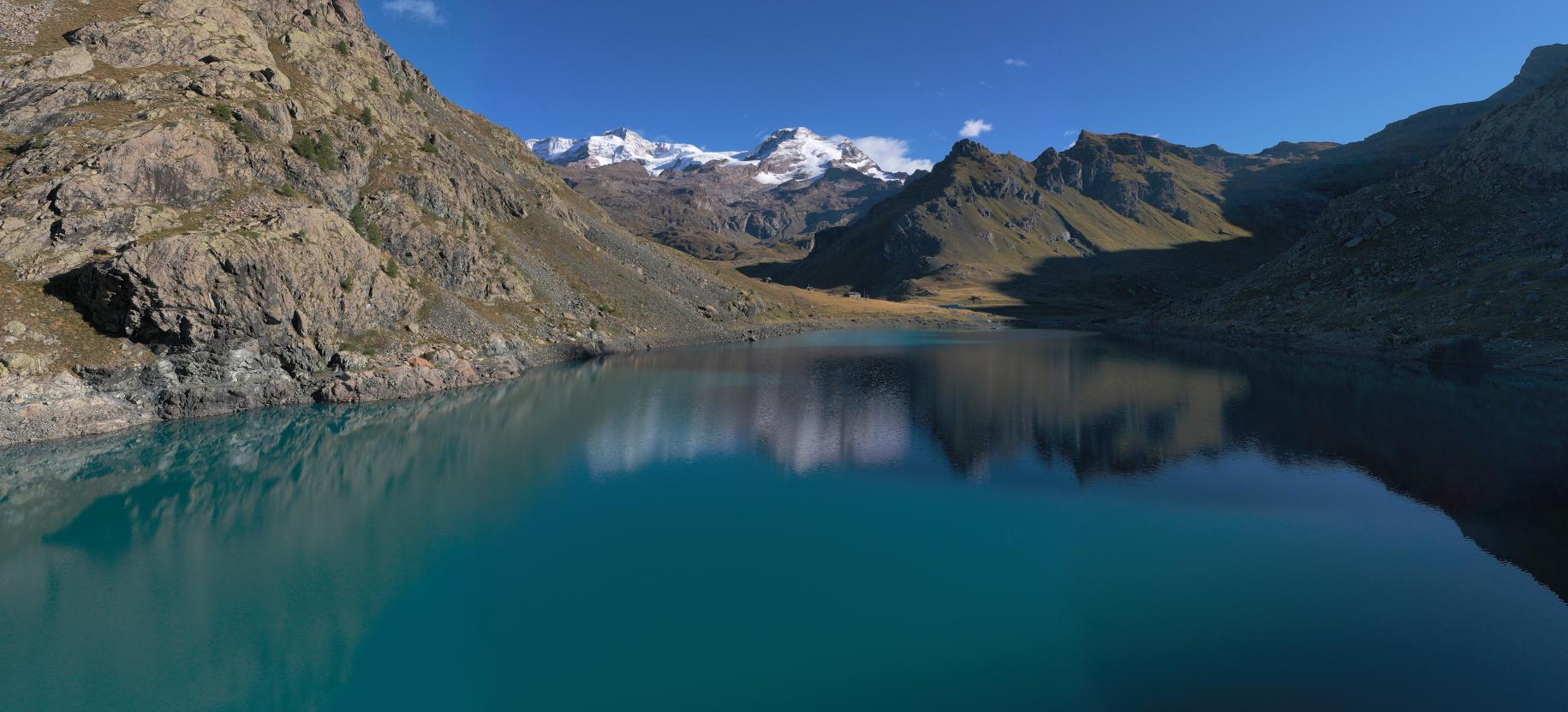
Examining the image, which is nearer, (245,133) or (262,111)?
(245,133)

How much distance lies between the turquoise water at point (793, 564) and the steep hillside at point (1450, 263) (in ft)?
95.2

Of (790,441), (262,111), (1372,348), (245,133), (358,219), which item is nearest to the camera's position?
(790,441)

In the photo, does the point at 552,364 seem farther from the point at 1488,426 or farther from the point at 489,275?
the point at 1488,426

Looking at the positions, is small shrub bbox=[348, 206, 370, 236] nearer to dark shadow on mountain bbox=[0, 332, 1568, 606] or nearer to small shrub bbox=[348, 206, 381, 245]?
small shrub bbox=[348, 206, 381, 245]

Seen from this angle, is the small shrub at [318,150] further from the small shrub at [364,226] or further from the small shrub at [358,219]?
the small shrub at [364,226]

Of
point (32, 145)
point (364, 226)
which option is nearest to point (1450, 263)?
point (364, 226)

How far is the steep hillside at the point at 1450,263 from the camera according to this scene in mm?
66062

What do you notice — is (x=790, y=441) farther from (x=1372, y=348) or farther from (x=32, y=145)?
(x=1372, y=348)

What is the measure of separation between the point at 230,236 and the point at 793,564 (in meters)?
47.8

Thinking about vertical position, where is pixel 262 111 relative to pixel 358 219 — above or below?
above

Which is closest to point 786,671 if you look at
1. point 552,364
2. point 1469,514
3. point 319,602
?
point 319,602

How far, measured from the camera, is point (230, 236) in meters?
44.3

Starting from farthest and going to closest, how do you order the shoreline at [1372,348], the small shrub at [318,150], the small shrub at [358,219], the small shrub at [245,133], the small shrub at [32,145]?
the small shrub at [358,219] < the small shrub at [318,150] < the shoreline at [1372,348] < the small shrub at [245,133] < the small shrub at [32,145]

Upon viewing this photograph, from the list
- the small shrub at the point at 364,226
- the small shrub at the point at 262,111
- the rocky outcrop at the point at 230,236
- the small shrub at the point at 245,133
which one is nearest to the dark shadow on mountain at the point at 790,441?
the rocky outcrop at the point at 230,236
